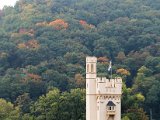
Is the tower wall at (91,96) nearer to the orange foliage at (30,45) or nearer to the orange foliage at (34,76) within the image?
the orange foliage at (34,76)

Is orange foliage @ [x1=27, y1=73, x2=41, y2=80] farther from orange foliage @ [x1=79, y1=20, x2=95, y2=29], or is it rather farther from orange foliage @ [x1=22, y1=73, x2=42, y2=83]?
orange foliage @ [x1=79, y1=20, x2=95, y2=29]

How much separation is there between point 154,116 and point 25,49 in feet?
90.8

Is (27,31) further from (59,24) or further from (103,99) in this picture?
(103,99)

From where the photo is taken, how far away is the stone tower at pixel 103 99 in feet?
174

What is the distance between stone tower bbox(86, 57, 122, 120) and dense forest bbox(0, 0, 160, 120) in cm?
1611

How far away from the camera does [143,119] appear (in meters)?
72.7

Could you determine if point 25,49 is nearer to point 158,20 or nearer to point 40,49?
point 40,49

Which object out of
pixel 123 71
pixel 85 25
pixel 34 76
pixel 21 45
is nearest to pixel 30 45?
pixel 21 45

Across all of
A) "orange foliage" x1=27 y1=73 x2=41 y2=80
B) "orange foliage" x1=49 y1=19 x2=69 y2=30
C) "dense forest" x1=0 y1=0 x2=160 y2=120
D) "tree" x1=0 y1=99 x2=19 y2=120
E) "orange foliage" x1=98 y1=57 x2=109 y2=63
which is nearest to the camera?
"tree" x1=0 y1=99 x2=19 y2=120

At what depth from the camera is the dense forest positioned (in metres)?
74.2

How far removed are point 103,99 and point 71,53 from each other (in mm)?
46672

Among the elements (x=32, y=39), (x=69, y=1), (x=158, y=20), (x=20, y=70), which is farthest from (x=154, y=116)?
(x=69, y=1)

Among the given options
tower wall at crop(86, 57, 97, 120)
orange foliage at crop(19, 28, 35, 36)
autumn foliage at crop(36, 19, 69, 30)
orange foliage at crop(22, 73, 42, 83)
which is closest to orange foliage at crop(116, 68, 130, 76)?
orange foliage at crop(22, 73, 42, 83)

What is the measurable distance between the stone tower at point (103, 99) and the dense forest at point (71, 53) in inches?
634
